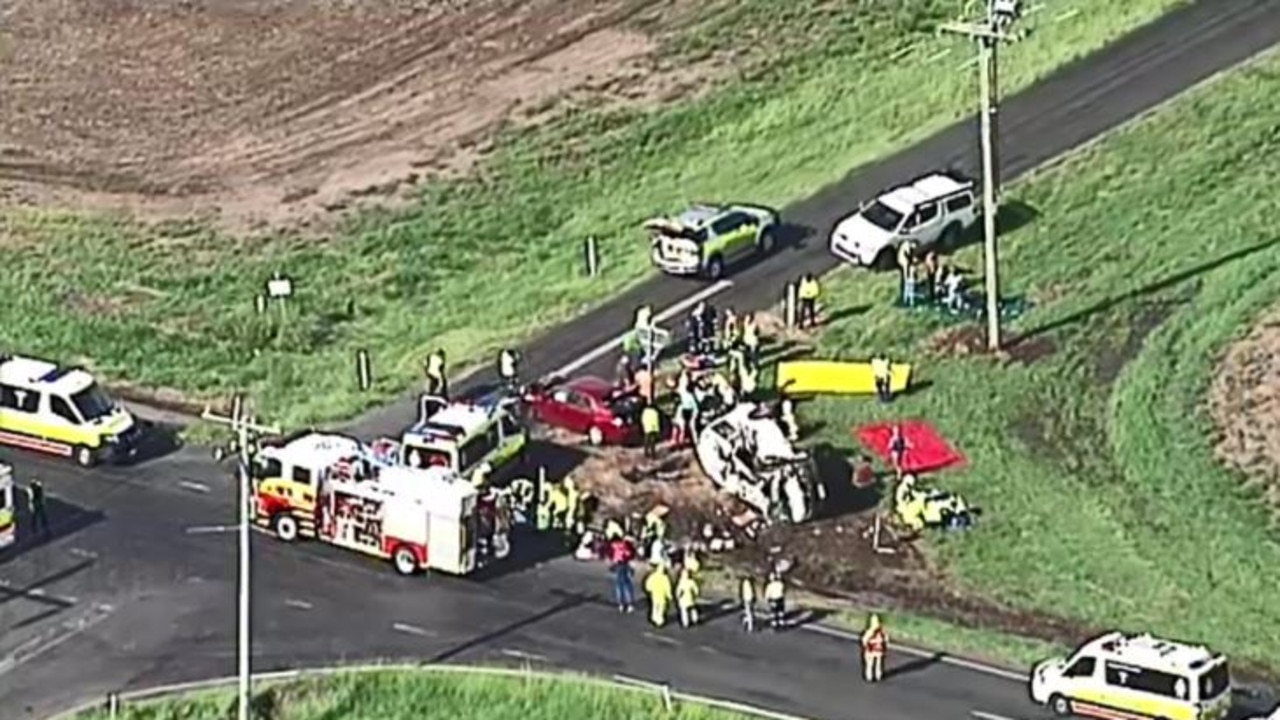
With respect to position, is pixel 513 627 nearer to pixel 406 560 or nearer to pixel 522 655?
pixel 522 655

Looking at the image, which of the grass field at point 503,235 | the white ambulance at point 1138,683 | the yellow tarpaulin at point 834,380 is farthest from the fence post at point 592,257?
the white ambulance at point 1138,683

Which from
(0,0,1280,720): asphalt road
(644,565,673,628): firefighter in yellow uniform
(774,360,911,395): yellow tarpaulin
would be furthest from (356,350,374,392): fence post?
(644,565,673,628): firefighter in yellow uniform

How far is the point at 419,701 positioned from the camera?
7544 cm

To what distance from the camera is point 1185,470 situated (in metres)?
86.7

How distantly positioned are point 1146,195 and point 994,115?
6698 millimetres

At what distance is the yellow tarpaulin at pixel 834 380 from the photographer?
296 ft

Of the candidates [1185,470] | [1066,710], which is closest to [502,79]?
[1185,470]

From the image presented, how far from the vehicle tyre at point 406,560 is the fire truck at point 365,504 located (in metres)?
0.02

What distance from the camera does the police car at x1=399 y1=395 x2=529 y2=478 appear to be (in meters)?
84.2

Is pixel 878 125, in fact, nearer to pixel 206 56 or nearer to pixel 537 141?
pixel 537 141

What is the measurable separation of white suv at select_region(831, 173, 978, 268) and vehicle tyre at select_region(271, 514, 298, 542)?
21.8 metres

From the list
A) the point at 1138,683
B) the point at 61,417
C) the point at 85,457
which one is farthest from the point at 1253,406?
the point at 61,417

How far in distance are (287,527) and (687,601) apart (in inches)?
398

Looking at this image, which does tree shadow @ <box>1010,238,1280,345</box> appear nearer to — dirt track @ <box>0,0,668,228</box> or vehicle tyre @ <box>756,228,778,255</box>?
vehicle tyre @ <box>756,228,778,255</box>
